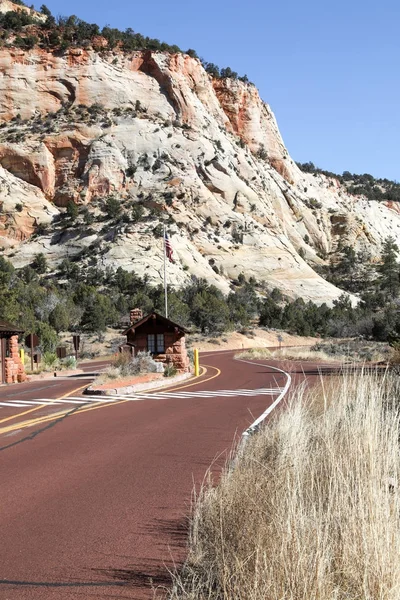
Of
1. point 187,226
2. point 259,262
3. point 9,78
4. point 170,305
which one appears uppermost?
point 9,78

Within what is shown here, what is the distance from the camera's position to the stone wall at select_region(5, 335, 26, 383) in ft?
85.5

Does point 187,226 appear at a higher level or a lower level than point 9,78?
lower

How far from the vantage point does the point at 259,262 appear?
77.9 meters

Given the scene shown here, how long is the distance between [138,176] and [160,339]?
181ft

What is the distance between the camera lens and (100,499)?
612 centimetres

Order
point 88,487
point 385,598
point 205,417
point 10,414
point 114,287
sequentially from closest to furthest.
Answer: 1. point 385,598
2. point 88,487
3. point 205,417
4. point 10,414
5. point 114,287

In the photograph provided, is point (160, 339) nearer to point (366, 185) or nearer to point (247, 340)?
point (247, 340)

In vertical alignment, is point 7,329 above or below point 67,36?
below

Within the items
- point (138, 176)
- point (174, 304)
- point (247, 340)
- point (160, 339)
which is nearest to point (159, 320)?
point (160, 339)

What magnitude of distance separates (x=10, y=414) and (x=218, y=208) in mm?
69298

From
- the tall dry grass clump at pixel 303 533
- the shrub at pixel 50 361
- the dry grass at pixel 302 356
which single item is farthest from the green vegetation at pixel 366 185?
the tall dry grass clump at pixel 303 533

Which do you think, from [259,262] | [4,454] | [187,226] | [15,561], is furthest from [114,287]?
[15,561]

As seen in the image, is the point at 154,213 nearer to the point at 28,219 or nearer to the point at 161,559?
the point at 28,219

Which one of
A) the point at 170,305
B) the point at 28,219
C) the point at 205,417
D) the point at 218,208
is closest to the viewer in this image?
the point at 205,417
